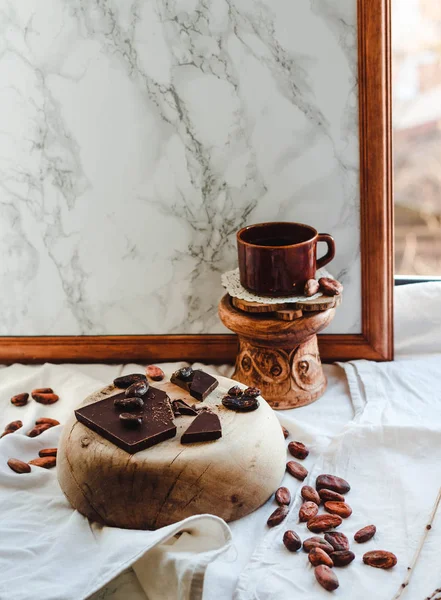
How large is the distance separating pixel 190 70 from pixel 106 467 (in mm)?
624

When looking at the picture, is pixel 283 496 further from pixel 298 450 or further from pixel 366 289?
pixel 366 289

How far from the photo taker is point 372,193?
122cm

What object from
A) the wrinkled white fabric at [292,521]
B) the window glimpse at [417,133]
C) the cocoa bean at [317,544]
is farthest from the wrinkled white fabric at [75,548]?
the window glimpse at [417,133]

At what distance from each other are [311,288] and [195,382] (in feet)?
0.77

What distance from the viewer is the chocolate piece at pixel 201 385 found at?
1.04 meters

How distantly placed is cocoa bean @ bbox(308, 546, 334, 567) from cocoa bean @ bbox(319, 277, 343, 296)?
417mm

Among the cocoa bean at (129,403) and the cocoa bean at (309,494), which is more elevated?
the cocoa bean at (129,403)

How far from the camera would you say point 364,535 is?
0.90 meters

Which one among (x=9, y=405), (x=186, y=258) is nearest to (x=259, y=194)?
(x=186, y=258)

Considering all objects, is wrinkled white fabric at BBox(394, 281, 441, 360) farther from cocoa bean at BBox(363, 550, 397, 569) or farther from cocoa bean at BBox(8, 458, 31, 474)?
cocoa bean at BBox(8, 458, 31, 474)

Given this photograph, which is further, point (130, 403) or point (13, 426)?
point (13, 426)

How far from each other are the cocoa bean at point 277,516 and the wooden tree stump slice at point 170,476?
0.08 feet

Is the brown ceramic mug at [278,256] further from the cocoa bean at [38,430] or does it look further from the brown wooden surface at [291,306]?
the cocoa bean at [38,430]

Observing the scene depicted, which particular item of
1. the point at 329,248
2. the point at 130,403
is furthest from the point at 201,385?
the point at 329,248
